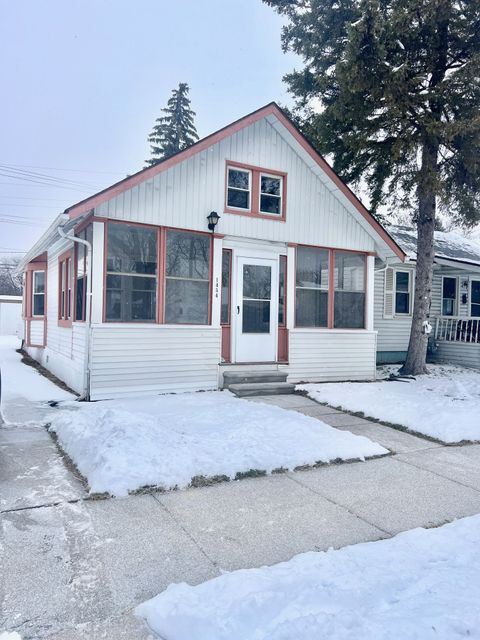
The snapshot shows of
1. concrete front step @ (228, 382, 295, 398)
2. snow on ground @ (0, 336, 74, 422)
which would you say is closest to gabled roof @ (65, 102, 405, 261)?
snow on ground @ (0, 336, 74, 422)

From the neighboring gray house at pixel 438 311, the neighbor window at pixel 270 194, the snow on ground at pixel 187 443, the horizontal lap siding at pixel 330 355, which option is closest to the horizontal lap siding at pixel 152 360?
the snow on ground at pixel 187 443

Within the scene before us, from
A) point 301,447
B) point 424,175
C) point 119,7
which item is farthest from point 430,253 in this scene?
point 119,7

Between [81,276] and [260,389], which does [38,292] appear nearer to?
[81,276]

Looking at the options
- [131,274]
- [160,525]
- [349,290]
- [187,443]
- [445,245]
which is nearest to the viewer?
[160,525]

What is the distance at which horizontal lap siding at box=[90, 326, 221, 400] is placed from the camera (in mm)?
7414

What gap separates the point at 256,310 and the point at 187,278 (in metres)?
1.60

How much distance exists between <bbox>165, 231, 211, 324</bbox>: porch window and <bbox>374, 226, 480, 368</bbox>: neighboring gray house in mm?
6300

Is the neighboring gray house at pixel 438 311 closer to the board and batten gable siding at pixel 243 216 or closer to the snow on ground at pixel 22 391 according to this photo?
the board and batten gable siding at pixel 243 216

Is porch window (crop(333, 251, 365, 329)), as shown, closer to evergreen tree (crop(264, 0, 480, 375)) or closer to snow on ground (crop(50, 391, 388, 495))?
evergreen tree (crop(264, 0, 480, 375))

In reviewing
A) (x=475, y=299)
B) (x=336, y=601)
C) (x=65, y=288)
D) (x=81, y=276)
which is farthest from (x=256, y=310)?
(x=475, y=299)

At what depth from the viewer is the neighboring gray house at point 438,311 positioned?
13219 millimetres

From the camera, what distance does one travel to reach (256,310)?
9055 mm

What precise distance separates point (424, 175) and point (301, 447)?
7.12m

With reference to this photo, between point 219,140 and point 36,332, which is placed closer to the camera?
point 219,140
